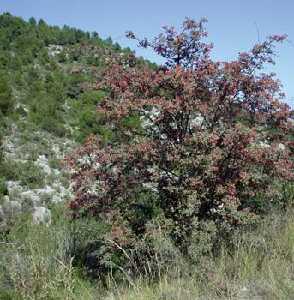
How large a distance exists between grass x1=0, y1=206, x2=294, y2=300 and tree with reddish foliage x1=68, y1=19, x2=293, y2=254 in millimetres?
531

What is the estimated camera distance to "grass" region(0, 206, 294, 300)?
5.29 meters

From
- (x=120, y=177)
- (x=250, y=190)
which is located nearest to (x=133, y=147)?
(x=120, y=177)

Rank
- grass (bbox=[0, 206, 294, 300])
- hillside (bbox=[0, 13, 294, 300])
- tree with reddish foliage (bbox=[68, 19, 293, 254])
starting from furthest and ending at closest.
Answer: tree with reddish foliage (bbox=[68, 19, 293, 254]) < hillside (bbox=[0, 13, 294, 300]) < grass (bbox=[0, 206, 294, 300])

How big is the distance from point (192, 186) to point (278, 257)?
1456mm

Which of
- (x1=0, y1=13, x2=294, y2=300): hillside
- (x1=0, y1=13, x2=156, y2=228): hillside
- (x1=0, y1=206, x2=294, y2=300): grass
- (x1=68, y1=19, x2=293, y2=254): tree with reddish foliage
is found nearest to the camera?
(x1=0, y1=206, x2=294, y2=300): grass

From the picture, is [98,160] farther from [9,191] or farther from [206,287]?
[9,191]

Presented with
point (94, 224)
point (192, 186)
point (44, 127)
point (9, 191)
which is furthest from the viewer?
point (44, 127)

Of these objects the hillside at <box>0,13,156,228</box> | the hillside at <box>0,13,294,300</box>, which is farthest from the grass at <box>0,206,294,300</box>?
the hillside at <box>0,13,156,228</box>

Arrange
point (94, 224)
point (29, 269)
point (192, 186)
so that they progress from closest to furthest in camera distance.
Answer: point (29, 269) → point (192, 186) → point (94, 224)

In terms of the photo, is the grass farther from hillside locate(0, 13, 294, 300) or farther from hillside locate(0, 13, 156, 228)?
hillside locate(0, 13, 156, 228)

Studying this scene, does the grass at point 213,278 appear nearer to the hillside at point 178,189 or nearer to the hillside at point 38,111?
the hillside at point 178,189

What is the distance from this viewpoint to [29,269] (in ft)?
19.8

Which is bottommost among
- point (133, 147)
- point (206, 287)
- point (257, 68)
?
point (206, 287)

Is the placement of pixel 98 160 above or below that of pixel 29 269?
above
